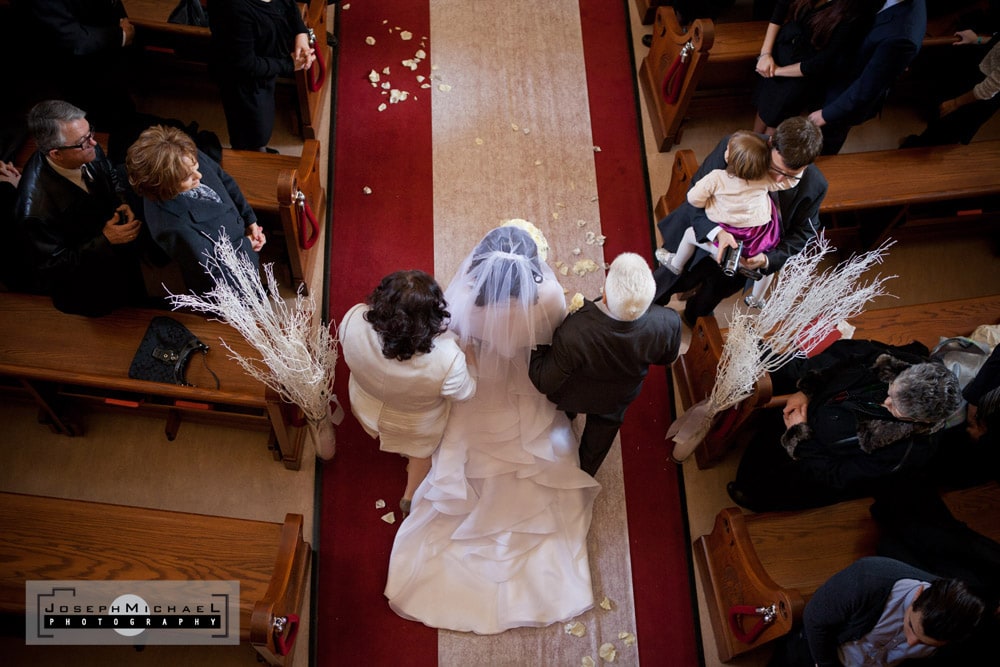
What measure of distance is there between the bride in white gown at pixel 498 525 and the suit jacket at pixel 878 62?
2.27 m

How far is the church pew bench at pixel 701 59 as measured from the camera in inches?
170

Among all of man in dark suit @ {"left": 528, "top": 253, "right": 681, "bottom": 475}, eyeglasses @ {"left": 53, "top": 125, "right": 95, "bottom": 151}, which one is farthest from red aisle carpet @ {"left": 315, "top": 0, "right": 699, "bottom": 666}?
eyeglasses @ {"left": 53, "top": 125, "right": 95, "bottom": 151}

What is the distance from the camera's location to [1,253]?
11.0ft

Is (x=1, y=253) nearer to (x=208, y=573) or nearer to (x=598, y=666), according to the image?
(x=208, y=573)

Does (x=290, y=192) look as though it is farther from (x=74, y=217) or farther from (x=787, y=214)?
(x=787, y=214)

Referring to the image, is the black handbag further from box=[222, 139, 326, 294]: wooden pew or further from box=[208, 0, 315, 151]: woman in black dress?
box=[208, 0, 315, 151]: woman in black dress

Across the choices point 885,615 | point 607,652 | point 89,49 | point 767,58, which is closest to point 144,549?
point 607,652

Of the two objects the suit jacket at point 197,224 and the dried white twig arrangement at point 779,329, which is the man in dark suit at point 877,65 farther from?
the suit jacket at point 197,224

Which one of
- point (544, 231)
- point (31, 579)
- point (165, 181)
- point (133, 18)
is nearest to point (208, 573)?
point (31, 579)

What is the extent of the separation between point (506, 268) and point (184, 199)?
142cm

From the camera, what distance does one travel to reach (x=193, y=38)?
4.23 meters

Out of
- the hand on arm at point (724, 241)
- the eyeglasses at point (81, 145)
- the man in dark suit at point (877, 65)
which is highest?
the man in dark suit at point (877, 65)

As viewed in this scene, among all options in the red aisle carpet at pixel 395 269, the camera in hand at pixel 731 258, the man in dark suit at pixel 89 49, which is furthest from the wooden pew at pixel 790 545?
the man in dark suit at pixel 89 49

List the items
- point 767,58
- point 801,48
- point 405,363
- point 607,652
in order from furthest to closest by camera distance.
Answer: point 767,58
point 801,48
point 607,652
point 405,363
